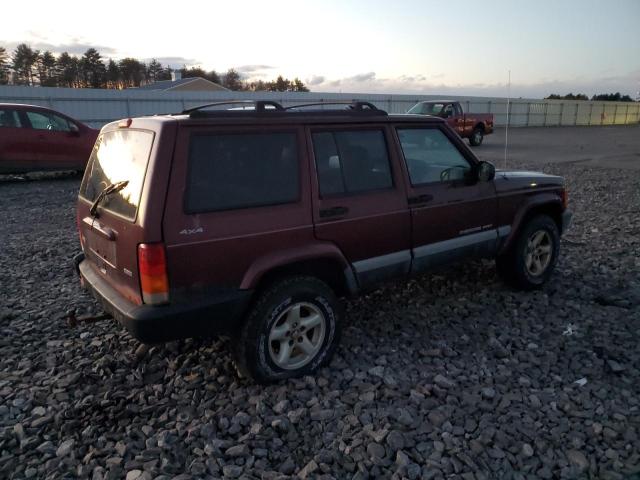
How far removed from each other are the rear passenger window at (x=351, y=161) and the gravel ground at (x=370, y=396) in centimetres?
126

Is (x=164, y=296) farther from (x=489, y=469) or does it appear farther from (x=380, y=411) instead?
(x=489, y=469)

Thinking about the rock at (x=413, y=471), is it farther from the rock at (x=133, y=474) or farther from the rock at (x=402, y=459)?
the rock at (x=133, y=474)

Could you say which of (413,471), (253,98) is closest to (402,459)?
(413,471)

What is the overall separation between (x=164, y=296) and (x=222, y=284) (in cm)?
34

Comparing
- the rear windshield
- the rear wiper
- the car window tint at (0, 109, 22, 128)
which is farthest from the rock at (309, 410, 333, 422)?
the car window tint at (0, 109, 22, 128)

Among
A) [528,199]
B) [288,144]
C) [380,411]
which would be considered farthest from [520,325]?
[288,144]

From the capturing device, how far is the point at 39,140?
36.5ft

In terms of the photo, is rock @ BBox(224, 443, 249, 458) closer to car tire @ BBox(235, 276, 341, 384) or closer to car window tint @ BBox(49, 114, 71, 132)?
car tire @ BBox(235, 276, 341, 384)

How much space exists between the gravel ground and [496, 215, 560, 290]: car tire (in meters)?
0.17

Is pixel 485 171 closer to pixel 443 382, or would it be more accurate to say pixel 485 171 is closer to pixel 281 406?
pixel 443 382

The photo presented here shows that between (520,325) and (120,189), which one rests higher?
(120,189)

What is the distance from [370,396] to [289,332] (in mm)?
670

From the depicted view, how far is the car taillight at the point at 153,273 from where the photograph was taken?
2676 millimetres

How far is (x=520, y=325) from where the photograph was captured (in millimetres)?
4109
